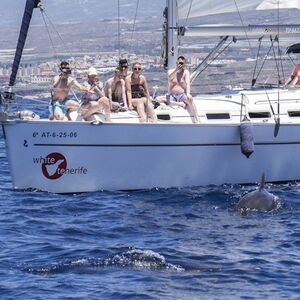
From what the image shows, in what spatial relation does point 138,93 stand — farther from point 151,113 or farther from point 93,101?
point 93,101

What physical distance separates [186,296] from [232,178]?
996 centimetres

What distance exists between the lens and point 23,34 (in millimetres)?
26609

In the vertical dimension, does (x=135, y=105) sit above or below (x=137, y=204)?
above

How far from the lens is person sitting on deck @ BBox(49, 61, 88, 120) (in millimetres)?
26281

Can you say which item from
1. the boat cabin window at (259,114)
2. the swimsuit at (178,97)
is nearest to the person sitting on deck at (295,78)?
the boat cabin window at (259,114)

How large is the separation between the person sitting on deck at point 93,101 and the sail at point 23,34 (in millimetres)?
1458

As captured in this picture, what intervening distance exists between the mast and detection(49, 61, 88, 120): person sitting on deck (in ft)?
9.03

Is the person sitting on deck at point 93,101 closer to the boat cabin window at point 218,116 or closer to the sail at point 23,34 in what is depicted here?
the sail at point 23,34

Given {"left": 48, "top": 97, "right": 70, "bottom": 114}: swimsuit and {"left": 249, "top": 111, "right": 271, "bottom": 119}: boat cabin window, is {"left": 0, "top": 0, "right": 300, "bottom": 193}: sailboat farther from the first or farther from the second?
{"left": 48, "top": 97, "right": 70, "bottom": 114}: swimsuit

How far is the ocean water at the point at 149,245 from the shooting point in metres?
18.0

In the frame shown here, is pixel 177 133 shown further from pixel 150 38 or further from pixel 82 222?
pixel 150 38

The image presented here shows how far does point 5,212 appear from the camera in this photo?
24.5m

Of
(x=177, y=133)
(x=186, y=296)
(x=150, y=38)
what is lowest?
(x=186, y=296)

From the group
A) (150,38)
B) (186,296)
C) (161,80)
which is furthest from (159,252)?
(150,38)
